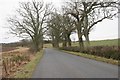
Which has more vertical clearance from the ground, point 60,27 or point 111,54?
point 60,27

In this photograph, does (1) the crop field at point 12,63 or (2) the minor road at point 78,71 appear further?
(1) the crop field at point 12,63

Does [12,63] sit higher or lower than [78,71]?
lower

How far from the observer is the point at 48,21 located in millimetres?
63938

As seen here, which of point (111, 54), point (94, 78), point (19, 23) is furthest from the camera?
point (19, 23)

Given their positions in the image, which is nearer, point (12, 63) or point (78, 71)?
point (78, 71)

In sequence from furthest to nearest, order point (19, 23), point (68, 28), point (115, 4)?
point (68, 28), point (19, 23), point (115, 4)

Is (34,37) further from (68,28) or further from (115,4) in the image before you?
(115,4)

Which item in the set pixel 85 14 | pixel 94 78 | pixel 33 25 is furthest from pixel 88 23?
pixel 94 78

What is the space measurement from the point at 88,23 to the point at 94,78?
3743cm

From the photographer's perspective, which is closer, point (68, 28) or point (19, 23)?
point (19, 23)

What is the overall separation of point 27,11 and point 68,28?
11.8m

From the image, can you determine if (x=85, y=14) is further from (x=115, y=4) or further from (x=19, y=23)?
(x=19, y=23)

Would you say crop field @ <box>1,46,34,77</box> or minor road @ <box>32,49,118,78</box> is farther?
crop field @ <box>1,46,34,77</box>

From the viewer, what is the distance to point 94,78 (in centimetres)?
1226
